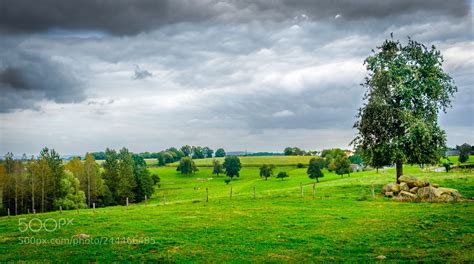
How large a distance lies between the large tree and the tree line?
7490cm

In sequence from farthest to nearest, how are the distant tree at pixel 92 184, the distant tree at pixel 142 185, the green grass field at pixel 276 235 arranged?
the distant tree at pixel 142 185 → the distant tree at pixel 92 184 → the green grass field at pixel 276 235

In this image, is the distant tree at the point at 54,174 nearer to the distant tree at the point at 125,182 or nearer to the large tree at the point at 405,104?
the distant tree at the point at 125,182

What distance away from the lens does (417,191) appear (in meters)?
46.8

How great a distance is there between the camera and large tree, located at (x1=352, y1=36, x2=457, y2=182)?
5262cm

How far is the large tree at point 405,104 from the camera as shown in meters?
52.6

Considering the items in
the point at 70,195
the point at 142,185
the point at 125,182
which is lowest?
the point at 142,185

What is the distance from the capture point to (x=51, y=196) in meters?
102

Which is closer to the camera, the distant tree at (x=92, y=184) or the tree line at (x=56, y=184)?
the tree line at (x=56, y=184)

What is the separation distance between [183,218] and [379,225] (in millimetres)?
18274

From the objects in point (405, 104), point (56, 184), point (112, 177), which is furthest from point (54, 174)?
point (405, 104)

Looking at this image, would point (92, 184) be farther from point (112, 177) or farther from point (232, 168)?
point (232, 168)

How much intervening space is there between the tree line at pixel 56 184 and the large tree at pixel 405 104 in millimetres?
74901

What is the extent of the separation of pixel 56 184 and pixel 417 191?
89369mm

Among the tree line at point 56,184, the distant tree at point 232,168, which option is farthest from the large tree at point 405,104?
the distant tree at point 232,168
